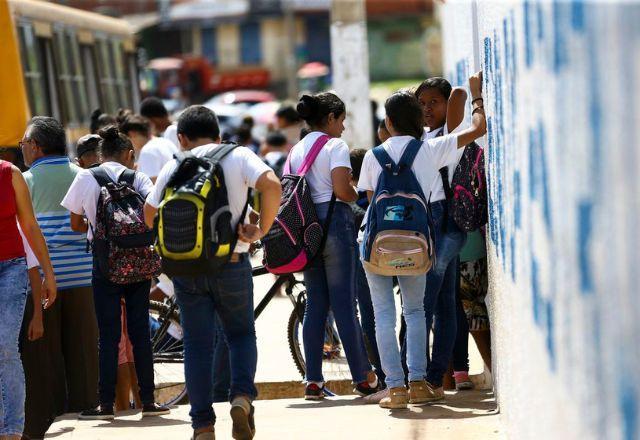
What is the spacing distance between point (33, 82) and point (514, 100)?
35.9 feet

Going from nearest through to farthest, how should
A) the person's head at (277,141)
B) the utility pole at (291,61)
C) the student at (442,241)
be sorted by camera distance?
the student at (442,241) < the person's head at (277,141) < the utility pole at (291,61)

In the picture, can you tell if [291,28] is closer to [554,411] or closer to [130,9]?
[130,9]

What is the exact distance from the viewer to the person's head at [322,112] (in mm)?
7141

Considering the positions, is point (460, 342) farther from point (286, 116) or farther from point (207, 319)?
point (286, 116)

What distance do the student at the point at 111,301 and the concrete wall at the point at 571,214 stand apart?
8.04ft

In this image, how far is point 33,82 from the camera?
587 inches

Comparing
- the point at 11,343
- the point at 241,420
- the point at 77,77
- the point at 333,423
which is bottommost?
the point at 333,423

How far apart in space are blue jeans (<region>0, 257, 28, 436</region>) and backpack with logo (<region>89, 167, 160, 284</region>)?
2.28 ft

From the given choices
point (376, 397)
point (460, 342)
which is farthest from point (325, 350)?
point (376, 397)

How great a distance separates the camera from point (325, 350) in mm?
8578

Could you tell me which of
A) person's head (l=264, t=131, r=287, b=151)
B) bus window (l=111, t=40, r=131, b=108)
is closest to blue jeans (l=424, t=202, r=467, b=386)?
person's head (l=264, t=131, r=287, b=151)

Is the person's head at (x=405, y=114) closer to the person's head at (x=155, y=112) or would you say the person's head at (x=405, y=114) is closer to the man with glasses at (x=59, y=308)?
the man with glasses at (x=59, y=308)

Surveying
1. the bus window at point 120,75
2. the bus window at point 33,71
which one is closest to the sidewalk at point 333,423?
the bus window at point 33,71

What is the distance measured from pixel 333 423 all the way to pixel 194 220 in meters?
1.54
